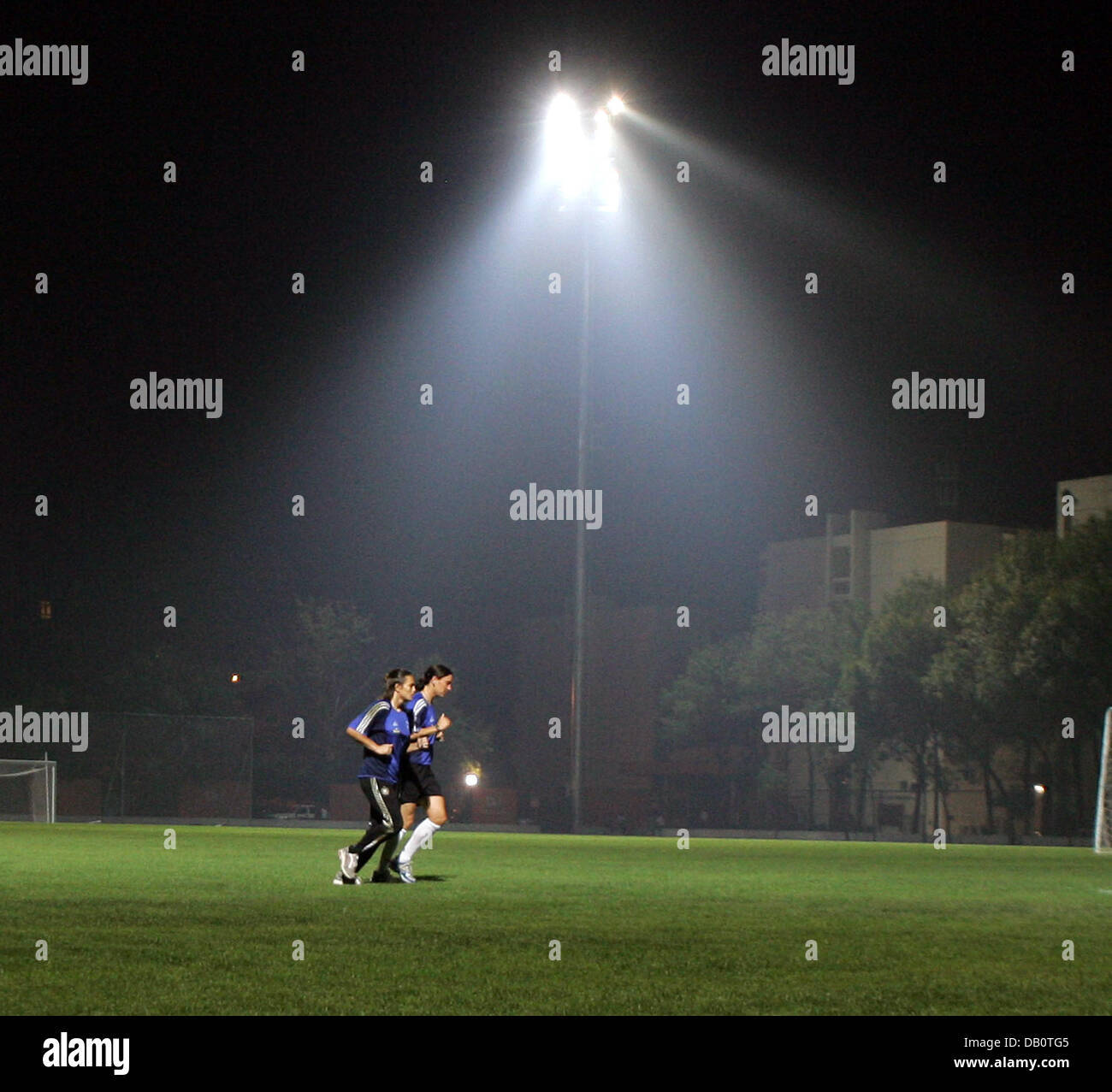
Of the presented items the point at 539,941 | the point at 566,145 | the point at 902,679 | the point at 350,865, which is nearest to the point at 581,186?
the point at 566,145

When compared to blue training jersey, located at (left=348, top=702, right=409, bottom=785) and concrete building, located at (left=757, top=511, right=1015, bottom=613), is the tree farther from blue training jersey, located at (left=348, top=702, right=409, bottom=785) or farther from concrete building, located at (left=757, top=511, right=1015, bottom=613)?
blue training jersey, located at (left=348, top=702, right=409, bottom=785)

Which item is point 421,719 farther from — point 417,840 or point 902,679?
point 902,679

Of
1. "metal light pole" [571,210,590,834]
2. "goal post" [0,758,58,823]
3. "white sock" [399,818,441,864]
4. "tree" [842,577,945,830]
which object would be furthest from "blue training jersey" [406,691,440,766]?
"tree" [842,577,945,830]

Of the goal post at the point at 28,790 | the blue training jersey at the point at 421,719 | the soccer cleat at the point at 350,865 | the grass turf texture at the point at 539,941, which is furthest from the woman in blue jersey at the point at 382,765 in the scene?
the goal post at the point at 28,790

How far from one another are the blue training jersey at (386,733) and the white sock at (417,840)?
1.16 metres

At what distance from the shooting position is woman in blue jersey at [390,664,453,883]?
18.2 metres

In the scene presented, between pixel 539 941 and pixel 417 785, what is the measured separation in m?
6.89

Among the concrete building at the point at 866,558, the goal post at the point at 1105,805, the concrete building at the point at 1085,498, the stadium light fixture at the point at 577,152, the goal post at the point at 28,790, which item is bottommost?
the goal post at the point at 28,790

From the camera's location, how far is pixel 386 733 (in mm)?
18219

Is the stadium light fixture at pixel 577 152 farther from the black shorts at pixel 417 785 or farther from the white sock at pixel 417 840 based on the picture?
the black shorts at pixel 417 785

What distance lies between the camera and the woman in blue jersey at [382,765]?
58.6ft

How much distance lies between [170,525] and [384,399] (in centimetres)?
1045
